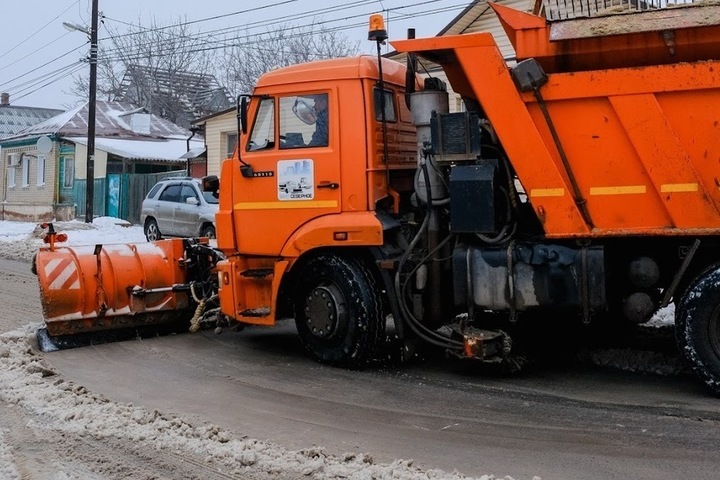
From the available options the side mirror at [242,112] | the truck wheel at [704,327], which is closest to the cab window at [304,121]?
the side mirror at [242,112]

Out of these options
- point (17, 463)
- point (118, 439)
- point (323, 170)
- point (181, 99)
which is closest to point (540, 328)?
point (323, 170)

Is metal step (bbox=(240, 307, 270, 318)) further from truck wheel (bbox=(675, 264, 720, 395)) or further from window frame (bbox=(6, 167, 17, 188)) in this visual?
window frame (bbox=(6, 167, 17, 188))

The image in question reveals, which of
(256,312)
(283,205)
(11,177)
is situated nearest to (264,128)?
(283,205)

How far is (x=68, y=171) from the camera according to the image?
33.4m

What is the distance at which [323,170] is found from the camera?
7.13m

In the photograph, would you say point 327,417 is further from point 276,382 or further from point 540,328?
point 540,328

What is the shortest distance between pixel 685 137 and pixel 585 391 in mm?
2067

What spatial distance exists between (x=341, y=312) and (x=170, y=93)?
46345 mm

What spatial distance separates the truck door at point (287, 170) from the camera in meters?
7.13

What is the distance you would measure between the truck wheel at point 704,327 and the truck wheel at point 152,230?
15.7 metres

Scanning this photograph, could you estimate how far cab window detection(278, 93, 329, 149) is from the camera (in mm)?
7191

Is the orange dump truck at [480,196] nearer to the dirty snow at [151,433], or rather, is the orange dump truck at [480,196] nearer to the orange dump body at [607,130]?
the orange dump body at [607,130]

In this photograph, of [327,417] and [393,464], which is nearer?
[393,464]

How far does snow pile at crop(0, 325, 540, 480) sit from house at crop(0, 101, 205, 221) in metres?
22.8
